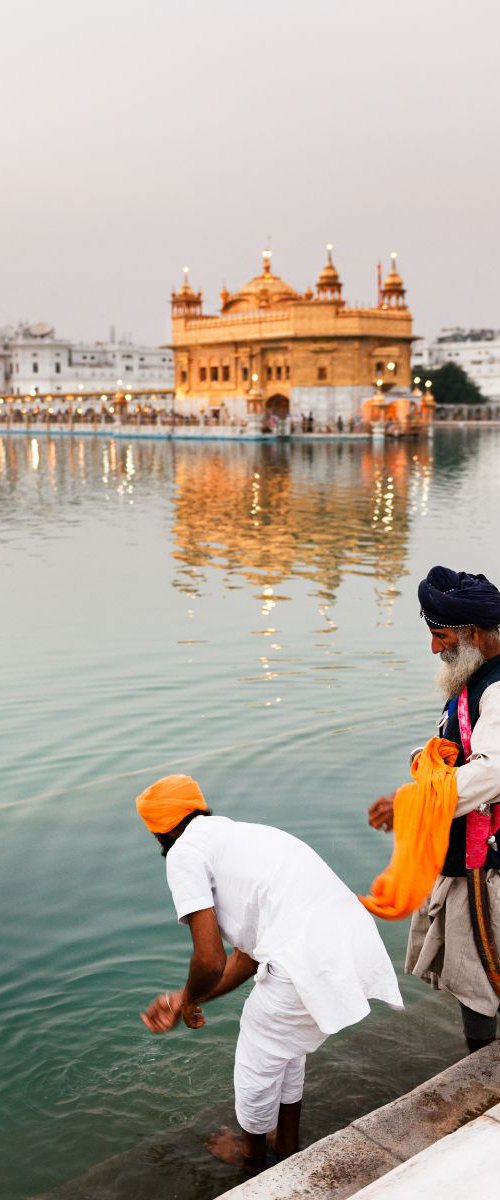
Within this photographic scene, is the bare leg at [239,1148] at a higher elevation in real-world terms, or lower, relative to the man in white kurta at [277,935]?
lower

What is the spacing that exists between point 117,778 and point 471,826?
3441 mm

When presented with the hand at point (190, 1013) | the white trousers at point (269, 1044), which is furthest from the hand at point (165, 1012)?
the white trousers at point (269, 1044)

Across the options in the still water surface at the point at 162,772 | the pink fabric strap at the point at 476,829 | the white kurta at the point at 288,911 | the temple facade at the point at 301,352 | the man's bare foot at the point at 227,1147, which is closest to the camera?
the white kurta at the point at 288,911

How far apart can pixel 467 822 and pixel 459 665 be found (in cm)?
38

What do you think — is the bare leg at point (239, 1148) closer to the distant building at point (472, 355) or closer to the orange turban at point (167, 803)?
the orange turban at point (167, 803)

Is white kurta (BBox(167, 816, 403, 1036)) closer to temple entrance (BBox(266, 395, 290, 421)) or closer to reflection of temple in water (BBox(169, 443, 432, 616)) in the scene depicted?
reflection of temple in water (BBox(169, 443, 432, 616))

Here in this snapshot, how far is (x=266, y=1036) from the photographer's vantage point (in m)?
2.40

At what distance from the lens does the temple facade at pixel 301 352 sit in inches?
2299

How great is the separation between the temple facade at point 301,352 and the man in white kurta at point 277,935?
5563 centimetres

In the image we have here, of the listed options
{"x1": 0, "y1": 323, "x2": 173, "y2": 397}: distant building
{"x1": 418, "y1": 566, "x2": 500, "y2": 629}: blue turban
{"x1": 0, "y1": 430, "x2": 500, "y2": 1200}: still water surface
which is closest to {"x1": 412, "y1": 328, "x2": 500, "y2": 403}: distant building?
{"x1": 0, "y1": 323, "x2": 173, "y2": 397}: distant building

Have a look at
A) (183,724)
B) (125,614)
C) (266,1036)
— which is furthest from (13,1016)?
(125,614)

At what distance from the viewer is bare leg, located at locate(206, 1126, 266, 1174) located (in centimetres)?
265

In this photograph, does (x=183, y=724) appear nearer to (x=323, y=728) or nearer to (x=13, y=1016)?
(x=323, y=728)

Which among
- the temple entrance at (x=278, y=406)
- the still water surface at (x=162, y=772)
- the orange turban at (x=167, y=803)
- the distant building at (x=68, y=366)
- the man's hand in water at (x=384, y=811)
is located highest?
the distant building at (x=68, y=366)
